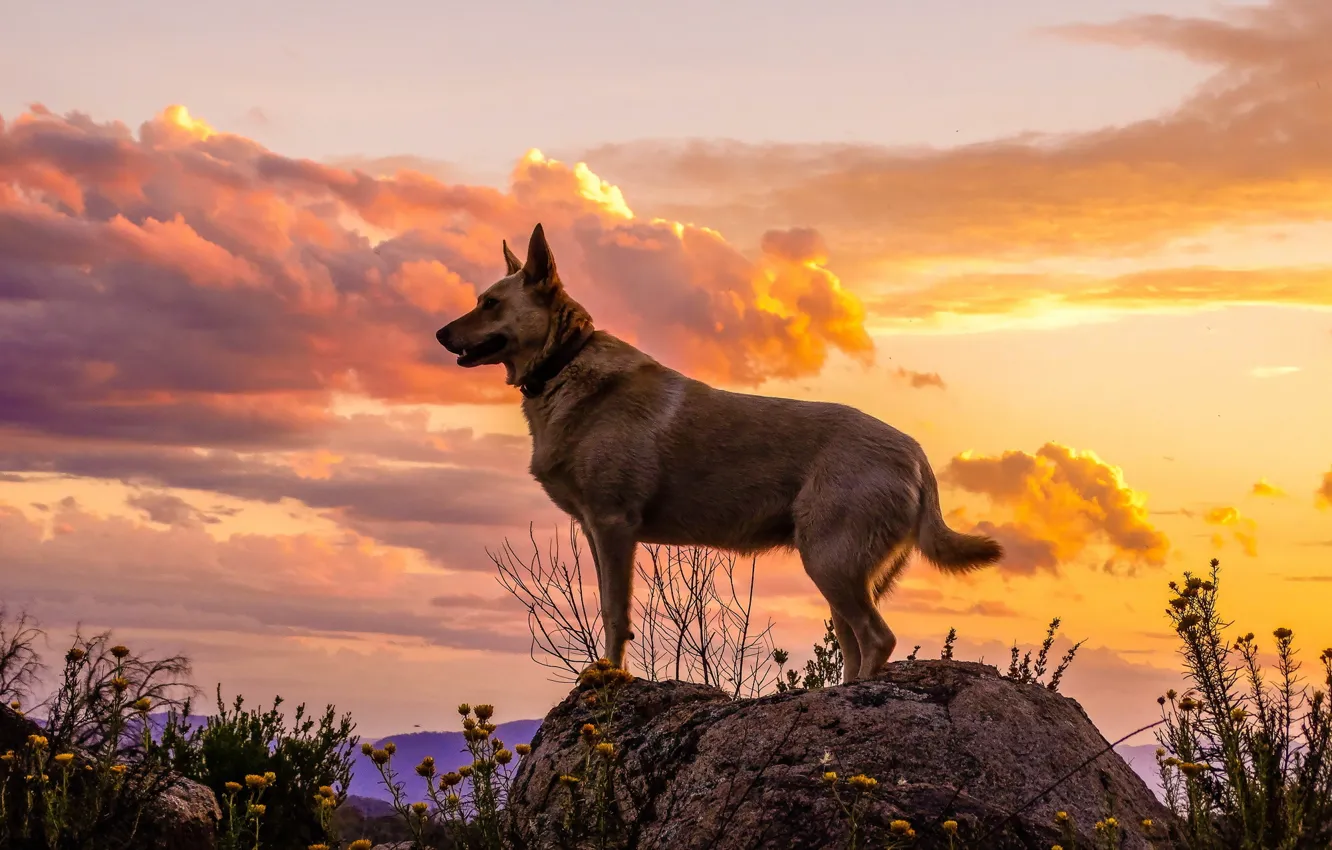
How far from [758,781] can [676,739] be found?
67 centimetres

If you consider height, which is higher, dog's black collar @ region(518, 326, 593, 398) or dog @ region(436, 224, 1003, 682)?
dog's black collar @ region(518, 326, 593, 398)

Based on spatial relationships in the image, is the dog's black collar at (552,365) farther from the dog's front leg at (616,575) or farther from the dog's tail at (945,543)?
the dog's tail at (945,543)

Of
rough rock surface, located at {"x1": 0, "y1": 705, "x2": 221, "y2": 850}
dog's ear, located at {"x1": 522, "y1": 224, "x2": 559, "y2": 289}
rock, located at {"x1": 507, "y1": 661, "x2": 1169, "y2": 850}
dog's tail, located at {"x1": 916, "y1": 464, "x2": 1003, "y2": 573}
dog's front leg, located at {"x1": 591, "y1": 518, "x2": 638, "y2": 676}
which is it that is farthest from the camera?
dog's ear, located at {"x1": 522, "y1": 224, "x2": 559, "y2": 289}

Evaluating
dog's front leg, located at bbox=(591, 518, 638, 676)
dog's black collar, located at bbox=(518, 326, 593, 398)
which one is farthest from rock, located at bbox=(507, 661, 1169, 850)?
dog's black collar, located at bbox=(518, 326, 593, 398)

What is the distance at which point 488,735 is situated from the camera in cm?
507

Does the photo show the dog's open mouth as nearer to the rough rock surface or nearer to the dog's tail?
the dog's tail

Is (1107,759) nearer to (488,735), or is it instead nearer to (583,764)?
(583,764)

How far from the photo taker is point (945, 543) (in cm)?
785

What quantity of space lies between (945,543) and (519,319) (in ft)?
10.7

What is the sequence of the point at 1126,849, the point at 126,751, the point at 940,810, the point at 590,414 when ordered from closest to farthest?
1. the point at 940,810
2. the point at 1126,849
3. the point at 126,751
4. the point at 590,414

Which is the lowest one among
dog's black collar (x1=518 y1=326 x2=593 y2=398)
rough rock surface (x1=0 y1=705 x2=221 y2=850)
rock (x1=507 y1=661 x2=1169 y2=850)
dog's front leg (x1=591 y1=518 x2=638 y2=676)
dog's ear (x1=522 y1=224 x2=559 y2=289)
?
rough rock surface (x1=0 y1=705 x2=221 y2=850)

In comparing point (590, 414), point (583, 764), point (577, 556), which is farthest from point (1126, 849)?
point (577, 556)

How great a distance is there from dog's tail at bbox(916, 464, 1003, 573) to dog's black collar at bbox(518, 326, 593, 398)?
2.54m

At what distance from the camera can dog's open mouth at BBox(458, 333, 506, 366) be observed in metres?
8.87
